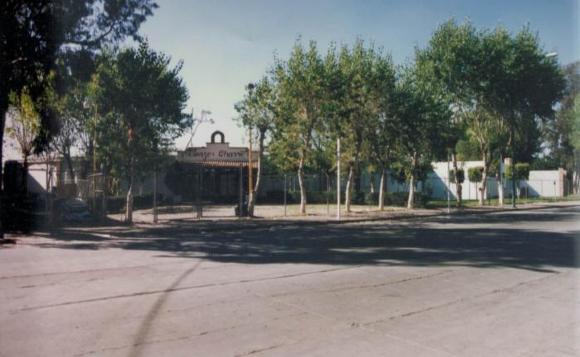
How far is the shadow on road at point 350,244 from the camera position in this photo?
36.5 ft

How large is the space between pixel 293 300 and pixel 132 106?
17510 mm

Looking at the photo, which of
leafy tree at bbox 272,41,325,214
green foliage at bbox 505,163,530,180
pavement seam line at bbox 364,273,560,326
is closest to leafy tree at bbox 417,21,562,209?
leafy tree at bbox 272,41,325,214

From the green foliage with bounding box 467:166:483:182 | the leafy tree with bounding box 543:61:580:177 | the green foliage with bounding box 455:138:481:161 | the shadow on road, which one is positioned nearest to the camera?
the shadow on road

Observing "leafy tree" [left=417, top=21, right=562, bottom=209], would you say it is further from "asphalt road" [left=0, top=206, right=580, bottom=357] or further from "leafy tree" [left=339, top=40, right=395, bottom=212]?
"asphalt road" [left=0, top=206, right=580, bottom=357]

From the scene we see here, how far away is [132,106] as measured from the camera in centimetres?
2245

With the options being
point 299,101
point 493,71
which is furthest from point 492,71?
point 299,101

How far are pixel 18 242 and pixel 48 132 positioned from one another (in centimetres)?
556

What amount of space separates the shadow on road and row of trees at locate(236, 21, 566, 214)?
26.0 feet

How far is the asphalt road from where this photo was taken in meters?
5.28

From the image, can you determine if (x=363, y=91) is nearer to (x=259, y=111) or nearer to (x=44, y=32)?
(x=259, y=111)

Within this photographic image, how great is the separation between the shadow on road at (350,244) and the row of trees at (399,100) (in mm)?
7925

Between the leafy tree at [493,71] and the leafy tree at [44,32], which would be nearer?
the leafy tree at [44,32]

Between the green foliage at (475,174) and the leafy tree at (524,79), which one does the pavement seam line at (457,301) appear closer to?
the leafy tree at (524,79)

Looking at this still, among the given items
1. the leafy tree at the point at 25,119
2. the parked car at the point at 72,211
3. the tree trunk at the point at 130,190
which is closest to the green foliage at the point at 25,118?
the leafy tree at the point at 25,119
